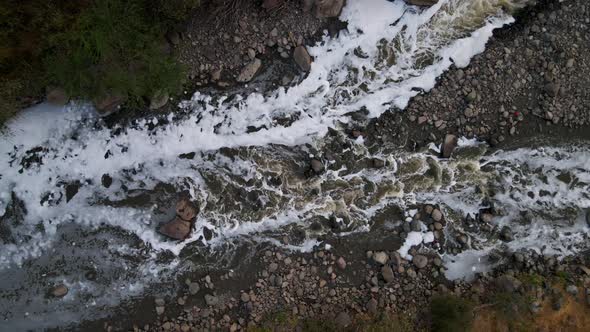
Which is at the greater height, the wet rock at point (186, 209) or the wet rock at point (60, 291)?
the wet rock at point (186, 209)

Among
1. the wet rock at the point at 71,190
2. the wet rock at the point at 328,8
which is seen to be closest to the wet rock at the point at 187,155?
the wet rock at the point at 71,190

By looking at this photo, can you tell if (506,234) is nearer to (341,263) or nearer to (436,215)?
(436,215)

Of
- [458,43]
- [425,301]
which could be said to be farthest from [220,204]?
[458,43]

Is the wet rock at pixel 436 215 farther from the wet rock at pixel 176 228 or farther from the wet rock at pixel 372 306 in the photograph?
the wet rock at pixel 176 228

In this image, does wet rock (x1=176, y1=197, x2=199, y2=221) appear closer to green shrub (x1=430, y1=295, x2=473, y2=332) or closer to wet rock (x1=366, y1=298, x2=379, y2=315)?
wet rock (x1=366, y1=298, x2=379, y2=315)

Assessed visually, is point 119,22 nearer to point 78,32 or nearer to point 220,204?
point 78,32

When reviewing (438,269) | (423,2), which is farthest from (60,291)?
(423,2)
